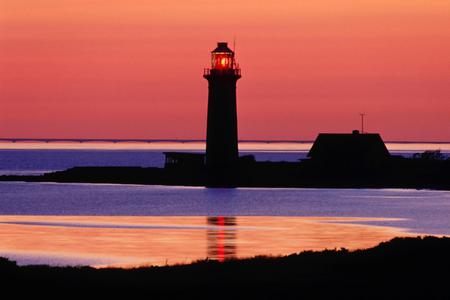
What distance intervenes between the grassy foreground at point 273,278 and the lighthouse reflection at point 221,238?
6.27m

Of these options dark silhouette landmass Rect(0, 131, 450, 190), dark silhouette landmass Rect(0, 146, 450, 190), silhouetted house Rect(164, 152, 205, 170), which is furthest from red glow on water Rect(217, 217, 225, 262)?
silhouetted house Rect(164, 152, 205, 170)

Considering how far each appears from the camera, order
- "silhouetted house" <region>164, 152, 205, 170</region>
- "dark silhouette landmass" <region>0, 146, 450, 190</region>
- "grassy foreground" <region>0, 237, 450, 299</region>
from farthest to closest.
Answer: "silhouetted house" <region>164, 152, 205, 170</region>, "dark silhouette landmass" <region>0, 146, 450, 190</region>, "grassy foreground" <region>0, 237, 450, 299</region>

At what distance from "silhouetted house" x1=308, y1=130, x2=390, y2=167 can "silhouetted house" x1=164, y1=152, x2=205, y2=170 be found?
10921 mm

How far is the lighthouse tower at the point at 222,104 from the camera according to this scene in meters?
79.3

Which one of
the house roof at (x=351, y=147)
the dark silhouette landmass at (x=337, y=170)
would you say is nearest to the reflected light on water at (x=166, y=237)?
the dark silhouette landmass at (x=337, y=170)

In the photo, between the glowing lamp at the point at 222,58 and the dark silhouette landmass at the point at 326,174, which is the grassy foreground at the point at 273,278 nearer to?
the glowing lamp at the point at 222,58

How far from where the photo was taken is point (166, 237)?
153ft

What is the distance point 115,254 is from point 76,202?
A: 4385cm

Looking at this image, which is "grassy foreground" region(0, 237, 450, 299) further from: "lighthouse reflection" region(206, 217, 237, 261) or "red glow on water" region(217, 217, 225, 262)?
"lighthouse reflection" region(206, 217, 237, 261)

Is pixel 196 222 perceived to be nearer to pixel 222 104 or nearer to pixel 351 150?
pixel 222 104

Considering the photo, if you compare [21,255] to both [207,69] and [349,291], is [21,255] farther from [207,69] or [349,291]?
[207,69]

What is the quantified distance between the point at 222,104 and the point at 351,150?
17180 mm

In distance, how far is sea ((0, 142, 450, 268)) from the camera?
39375 millimetres

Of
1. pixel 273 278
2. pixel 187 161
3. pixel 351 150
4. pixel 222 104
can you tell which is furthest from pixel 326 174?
pixel 273 278
